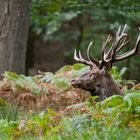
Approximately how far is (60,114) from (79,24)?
13.7 m

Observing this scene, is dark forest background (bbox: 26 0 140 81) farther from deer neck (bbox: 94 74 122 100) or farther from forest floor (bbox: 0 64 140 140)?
deer neck (bbox: 94 74 122 100)

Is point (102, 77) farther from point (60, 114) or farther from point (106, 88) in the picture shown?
point (60, 114)

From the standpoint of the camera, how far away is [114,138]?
7.04 m

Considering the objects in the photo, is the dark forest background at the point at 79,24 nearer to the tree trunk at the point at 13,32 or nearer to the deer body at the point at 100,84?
the tree trunk at the point at 13,32

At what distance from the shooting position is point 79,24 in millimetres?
22156

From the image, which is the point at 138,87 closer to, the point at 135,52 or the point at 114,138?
the point at 135,52

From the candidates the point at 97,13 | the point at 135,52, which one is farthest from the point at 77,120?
the point at 97,13

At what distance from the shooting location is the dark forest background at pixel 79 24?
14.6m

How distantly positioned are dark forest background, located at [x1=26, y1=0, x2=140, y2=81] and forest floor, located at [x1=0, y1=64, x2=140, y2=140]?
361cm

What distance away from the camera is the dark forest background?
575 inches

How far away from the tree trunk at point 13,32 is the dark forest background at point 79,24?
2724 mm

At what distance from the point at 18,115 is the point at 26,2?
111 inches

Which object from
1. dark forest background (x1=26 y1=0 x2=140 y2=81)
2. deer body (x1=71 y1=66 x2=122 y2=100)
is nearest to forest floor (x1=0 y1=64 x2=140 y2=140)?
deer body (x1=71 y1=66 x2=122 y2=100)

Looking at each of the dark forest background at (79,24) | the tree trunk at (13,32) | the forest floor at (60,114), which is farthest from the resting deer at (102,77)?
the dark forest background at (79,24)
